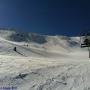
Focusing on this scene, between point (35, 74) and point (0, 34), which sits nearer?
point (35, 74)

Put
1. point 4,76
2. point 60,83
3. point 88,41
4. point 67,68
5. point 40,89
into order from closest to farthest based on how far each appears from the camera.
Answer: point 40,89 → point 60,83 → point 4,76 → point 67,68 → point 88,41

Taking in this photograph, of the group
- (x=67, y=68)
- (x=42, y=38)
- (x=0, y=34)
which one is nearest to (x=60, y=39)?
(x=42, y=38)

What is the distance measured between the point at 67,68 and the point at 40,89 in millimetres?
4899

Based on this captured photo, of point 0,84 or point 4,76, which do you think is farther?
point 4,76

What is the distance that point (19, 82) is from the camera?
14.5 metres

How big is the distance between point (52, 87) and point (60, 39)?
158380mm

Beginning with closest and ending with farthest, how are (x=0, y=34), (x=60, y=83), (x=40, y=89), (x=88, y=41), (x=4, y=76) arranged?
(x=40, y=89) → (x=60, y=83) → (x=4, y=76) → (x=88, y=41) → (x=0, y=34)

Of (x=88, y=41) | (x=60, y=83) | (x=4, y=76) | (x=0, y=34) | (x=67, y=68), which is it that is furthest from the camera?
(x=0, y=34)

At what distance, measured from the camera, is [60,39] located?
172 metres

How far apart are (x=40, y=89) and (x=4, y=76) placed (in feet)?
10.4

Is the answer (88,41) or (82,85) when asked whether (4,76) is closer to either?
(82,85)

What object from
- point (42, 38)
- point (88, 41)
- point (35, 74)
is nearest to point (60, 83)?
point (35, 74)

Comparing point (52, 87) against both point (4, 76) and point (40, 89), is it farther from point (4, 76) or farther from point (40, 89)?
point (4, 76)

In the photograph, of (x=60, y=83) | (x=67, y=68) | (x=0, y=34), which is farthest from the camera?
(x=0, y=34)
